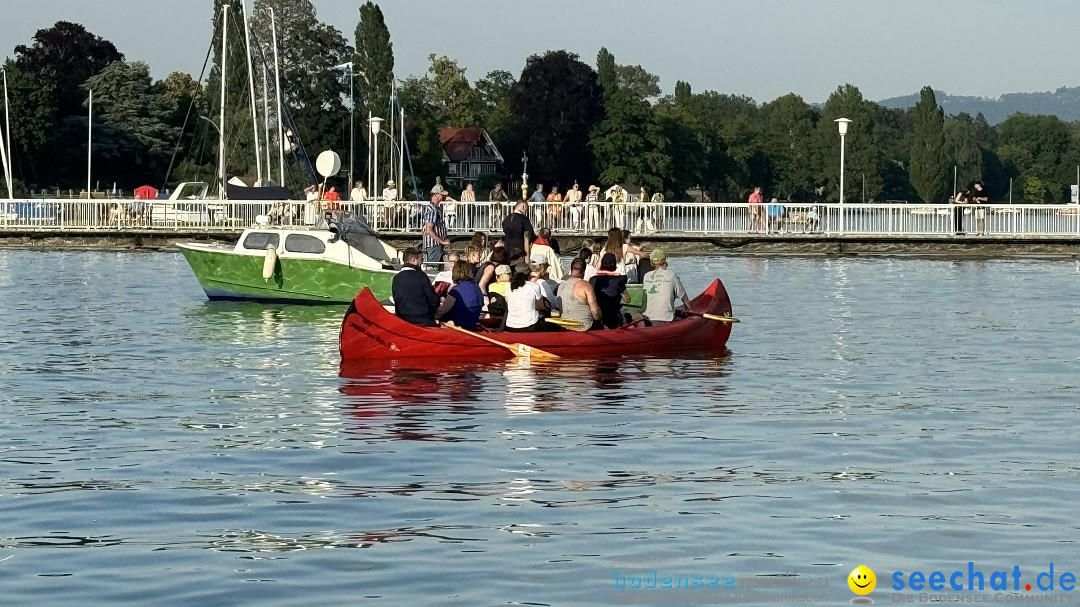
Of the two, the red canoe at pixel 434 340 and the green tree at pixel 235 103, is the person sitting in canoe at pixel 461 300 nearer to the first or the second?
the red canoe at pixel 434 340

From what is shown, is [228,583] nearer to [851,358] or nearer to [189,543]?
[189,543]

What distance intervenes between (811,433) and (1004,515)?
4429mm

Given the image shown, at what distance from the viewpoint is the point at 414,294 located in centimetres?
2244

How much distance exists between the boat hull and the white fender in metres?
0.11

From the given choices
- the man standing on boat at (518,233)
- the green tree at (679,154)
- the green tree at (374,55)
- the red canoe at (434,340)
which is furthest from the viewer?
the green tree at (679,154)

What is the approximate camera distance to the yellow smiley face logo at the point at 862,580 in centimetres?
1050

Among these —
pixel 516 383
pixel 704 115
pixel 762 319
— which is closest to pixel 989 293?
pixel 762 319

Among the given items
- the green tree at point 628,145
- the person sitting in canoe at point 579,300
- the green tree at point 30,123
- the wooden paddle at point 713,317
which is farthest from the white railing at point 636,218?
the green tree at point 628,145

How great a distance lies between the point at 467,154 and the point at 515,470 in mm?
135353

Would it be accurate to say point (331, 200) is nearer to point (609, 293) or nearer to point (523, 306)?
point (609, 293)

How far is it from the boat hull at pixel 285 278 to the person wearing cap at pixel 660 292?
31.6 feet

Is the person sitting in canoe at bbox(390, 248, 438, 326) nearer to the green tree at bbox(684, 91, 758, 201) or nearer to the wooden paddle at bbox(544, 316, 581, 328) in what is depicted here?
the wooden paddle at bbox(544, 316, 581, 328)

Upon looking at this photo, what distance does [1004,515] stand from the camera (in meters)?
12.8

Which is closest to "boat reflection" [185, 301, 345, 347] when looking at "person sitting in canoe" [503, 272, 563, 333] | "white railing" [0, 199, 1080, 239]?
"person sitting in canoe" [503, 272, 563, 333]
